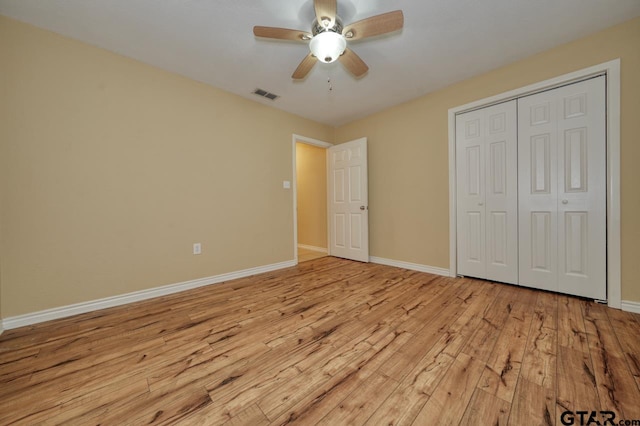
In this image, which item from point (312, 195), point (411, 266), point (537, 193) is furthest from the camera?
point (312, 195)

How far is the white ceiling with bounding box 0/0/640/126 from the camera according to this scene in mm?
1829

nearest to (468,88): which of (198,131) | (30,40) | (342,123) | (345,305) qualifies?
(342,123)

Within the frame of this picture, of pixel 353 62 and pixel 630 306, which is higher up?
pixel 353 62

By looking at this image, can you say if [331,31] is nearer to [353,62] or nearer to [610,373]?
[353,62]

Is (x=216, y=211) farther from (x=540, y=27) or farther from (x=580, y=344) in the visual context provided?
(x=540, y=27)

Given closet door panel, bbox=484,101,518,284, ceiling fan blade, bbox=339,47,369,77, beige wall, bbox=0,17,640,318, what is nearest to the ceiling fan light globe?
ceiling fan blade, bbox=339,47,369,77

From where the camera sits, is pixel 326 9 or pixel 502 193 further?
pixel 502 193

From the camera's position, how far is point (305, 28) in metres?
2.02

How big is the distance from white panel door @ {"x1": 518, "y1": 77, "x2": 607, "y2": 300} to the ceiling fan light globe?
2216 millimetres

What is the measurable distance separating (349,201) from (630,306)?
3.21 metres

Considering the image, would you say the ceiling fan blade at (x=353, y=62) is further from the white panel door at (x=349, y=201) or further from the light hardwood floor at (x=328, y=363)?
the light hardwood floor at (x=328, y=363)

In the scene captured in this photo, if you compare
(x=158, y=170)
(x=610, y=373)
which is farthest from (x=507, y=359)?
(x=158, y=170)

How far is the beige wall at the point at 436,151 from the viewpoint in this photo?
2.03 meters

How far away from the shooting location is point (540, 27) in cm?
207
